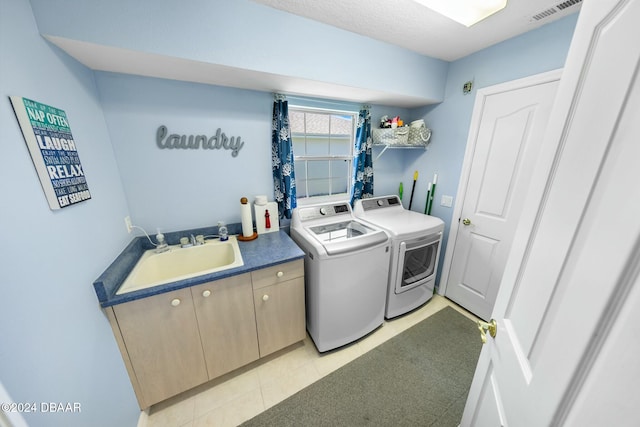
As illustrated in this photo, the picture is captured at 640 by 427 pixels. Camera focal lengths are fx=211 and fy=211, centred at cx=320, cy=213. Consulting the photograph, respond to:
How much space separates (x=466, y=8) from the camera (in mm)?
1272

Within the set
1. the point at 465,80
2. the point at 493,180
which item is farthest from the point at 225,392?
the point at 465,80

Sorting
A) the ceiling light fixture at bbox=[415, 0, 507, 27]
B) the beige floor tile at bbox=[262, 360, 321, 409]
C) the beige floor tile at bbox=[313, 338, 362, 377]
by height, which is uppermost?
the ceiling light fixture at bbox=[415, 0, 507, 27]

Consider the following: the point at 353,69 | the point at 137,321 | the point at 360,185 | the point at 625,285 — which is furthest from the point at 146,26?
the point at 360,185

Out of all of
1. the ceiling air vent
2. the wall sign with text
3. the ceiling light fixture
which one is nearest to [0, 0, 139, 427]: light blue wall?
the wall sign with text

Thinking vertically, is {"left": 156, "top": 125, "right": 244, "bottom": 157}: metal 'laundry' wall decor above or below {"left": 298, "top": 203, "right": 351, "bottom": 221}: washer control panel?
above

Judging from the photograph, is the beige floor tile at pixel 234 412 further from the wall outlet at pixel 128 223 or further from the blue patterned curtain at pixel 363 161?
the blue patterned curtain at pixel 363 161

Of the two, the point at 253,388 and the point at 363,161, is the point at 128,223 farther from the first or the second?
the point at 363,161

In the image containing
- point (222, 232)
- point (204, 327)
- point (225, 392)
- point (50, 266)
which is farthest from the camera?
point (222, 232)

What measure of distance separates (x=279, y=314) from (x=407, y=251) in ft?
4.07

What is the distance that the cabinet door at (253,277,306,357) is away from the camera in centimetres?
153

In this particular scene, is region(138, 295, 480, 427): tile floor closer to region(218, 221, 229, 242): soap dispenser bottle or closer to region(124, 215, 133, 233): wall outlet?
region(218, 221, 229, 242): soap dispenser bottle

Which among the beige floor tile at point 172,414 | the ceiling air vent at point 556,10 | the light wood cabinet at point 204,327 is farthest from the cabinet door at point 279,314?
the ceiling air vent at point 556,10

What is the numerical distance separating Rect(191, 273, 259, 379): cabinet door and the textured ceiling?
1.76 metres

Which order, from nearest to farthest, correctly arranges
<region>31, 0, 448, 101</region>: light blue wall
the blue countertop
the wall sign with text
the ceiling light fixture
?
the wall sign with text
<region>31, 0, 448, 101</region>: light blue wall
the blue countertop
the ceiling light fixture
